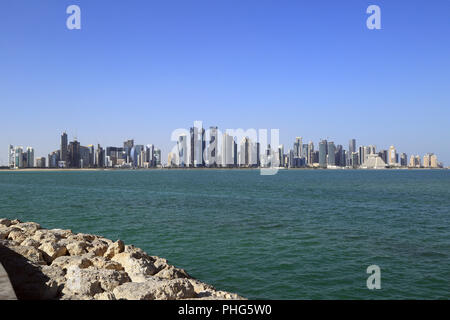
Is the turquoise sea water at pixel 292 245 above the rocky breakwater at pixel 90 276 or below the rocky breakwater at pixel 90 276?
below

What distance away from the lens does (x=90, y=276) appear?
29.1 ft

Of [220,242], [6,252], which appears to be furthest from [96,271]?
[220,242]

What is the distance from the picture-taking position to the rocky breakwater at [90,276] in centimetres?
809

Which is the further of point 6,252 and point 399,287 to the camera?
point 399,287

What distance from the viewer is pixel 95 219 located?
100 feet

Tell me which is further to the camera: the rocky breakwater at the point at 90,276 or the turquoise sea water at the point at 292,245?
the turquoise sea water at the point at 292,245

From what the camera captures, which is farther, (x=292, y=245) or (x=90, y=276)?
(x=292, y=245)

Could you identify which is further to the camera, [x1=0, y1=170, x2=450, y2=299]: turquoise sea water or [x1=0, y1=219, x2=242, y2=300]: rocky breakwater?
[x1=0, y1=170, x2=450, y2=299]: turquoise sea water

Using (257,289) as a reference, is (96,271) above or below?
above

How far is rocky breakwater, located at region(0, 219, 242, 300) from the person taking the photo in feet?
26.5

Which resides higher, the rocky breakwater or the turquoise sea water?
the rocky breakwater

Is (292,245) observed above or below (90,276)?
below
